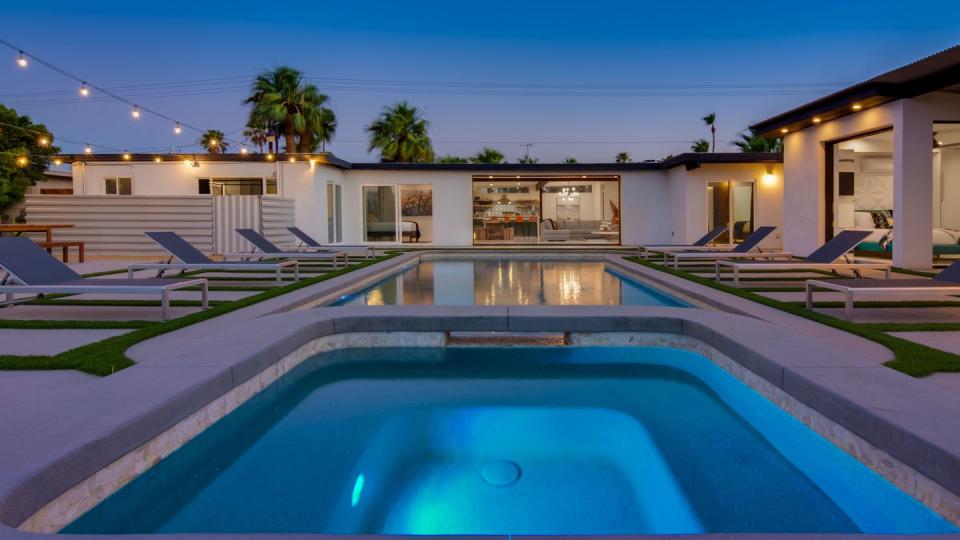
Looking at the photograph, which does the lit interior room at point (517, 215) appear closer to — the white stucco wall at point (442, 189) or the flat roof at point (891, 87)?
the white stucco wall at point (442, 189)

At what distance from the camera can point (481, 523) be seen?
278cm

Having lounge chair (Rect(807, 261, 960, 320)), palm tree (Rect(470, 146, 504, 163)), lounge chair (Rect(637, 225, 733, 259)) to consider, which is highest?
→ palm tree (Rect(470, 146, 504, 163))

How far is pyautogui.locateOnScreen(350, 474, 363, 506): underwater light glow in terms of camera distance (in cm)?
293

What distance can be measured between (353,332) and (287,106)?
24.9 metres

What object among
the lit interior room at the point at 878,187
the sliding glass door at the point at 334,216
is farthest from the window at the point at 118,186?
the lit interior room at the point at 878,187

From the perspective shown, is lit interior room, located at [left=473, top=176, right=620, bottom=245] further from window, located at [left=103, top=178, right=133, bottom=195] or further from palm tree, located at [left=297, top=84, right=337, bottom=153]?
window, located at [left=103, top=178, right=133, bottom=195]

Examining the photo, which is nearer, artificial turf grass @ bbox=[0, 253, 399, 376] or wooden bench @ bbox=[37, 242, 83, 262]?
artificial turf grass @ bbox=[0, 253, 399, 376]

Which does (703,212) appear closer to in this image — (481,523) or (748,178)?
(748,178)

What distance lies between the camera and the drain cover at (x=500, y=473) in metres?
3.15

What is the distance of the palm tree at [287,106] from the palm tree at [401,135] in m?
3.25

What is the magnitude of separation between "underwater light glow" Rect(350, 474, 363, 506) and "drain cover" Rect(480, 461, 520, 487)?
22.7 inches

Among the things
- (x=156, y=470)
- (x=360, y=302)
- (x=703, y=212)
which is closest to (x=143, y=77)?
(x=703, y=212)

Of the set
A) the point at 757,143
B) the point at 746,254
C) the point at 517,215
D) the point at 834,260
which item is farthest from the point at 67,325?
the point at 757,143

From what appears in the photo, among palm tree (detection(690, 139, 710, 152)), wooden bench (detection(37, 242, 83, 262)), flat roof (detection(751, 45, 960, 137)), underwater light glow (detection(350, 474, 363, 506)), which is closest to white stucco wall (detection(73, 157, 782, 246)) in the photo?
wooden bench (detection(37, 242, 83, 262))
